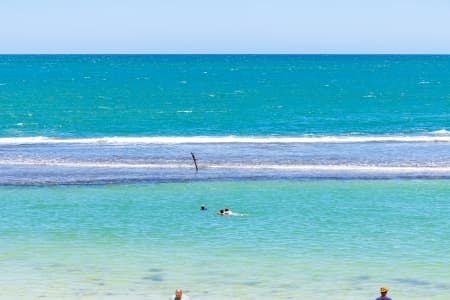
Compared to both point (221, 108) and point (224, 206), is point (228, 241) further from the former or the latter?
point (221, 108)

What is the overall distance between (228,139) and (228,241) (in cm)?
3390

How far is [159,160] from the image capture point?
50406mm

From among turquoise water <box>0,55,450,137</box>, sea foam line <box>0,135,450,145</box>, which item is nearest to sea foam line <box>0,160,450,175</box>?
sea foam line <box>0,135,450,145</box>

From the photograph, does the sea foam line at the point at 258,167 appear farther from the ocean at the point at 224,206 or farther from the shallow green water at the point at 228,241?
the shallow green water at the point at 228,241

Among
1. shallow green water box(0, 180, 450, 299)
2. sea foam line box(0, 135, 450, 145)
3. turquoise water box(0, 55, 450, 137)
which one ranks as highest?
turquoise water box(0, 55, 450, 137)

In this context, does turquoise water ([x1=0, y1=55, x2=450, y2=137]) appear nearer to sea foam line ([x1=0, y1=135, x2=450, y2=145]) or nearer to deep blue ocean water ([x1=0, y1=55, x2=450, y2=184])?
deep blue ocean water ([x1=0, y1=55, x2=450, y2=184])

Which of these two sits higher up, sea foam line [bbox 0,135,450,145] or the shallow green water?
sea foam line [bbox 0,135,450,145]

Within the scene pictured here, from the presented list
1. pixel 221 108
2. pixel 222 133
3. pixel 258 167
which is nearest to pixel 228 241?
pixel 258 167

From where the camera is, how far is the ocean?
81.7 feet

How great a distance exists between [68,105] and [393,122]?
40.2 meters

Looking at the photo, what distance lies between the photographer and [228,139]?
63.0 meters

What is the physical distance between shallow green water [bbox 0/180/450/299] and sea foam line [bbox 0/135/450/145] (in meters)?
20.3

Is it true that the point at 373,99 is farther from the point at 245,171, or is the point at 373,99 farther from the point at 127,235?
the point at 127,235

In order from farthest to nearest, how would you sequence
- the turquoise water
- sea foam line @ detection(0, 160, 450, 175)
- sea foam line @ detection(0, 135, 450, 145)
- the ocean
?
the turquoise water < sea foam line @ detection(0, 135, 450, 145) < sea foam line @ detection(0, 160, 450, 175) < the ocean
